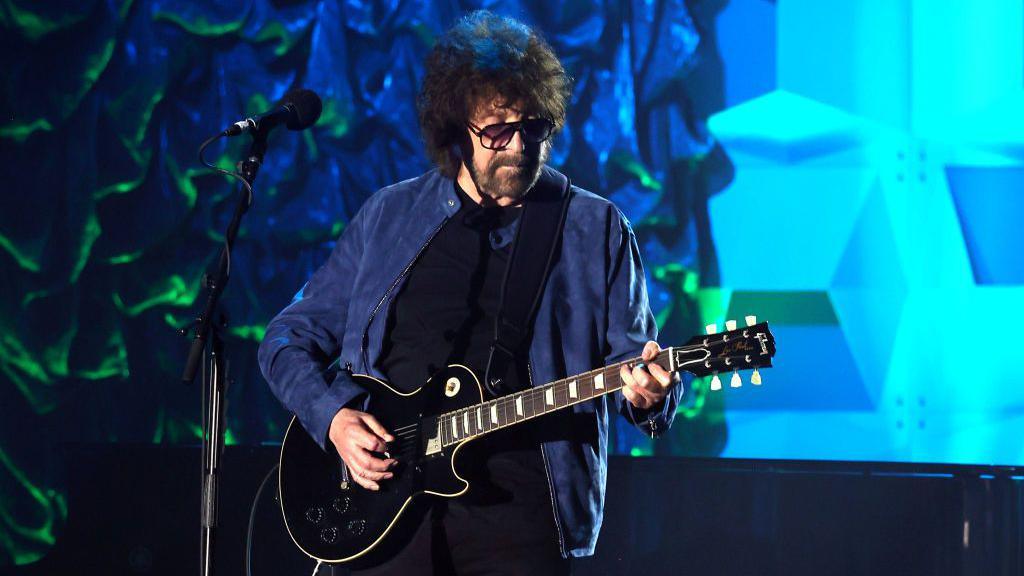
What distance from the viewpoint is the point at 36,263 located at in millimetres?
4977

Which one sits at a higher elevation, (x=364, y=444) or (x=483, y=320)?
(x=483, y=320)

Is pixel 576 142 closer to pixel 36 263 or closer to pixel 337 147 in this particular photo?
pixel 337 147

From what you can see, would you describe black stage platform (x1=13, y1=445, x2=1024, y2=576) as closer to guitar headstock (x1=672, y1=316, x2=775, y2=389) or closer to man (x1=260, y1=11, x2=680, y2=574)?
man (x1=260, y1=11, x2=680, y2=574)

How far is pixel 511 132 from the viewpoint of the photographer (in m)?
2.36

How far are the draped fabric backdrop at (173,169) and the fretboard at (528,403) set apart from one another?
229 cm

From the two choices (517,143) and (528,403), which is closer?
(528,403)

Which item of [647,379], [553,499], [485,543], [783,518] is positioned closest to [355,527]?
[485,543]

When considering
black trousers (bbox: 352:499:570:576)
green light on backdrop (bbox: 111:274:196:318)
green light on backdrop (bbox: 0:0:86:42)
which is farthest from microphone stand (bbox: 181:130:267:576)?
green light on backdrop (bbox: 0:0:86:42)

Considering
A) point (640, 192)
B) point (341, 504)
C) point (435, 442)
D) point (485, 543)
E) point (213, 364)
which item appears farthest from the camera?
point (640, 192)

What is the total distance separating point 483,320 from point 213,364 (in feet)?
2.70

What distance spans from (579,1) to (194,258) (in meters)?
2.11

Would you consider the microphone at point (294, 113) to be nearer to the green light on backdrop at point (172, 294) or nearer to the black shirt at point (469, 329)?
the black shirt at point (469, 329)

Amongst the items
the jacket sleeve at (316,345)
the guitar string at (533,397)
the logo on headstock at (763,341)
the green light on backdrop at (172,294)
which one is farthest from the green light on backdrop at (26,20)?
the logo on headstock at (763,341)

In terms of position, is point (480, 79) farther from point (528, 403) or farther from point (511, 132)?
point (528, 403)
